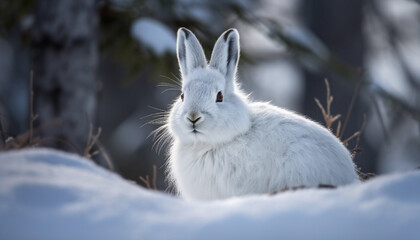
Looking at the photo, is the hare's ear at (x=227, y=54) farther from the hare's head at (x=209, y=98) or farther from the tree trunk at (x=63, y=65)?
the tree trunk at (x=63, y=65)

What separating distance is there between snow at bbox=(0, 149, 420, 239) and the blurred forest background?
1.35m

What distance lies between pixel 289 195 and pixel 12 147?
2.07 m

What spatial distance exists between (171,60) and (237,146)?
3.21 m

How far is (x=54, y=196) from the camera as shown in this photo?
7.52 ft

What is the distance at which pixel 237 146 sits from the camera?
4.09 metres

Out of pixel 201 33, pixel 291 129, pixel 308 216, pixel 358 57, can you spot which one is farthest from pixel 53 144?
pixel 358 57

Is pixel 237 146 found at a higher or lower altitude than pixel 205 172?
higher

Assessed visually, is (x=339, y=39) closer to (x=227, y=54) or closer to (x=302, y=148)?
(x=227, y=54)

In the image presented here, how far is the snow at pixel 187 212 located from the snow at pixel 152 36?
435 centimetres

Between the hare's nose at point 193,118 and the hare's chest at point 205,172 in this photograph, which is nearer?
the hare's chest at point 205,172

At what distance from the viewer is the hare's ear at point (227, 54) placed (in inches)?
182

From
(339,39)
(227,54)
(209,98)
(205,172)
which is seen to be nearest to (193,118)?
(209,98)

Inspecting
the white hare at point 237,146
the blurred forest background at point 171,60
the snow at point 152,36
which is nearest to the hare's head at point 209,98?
the white hare at point 237,146

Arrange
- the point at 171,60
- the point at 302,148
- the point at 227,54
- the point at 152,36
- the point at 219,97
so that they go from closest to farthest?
the point at 302,148, the point at 219,97, the point at 227,54, the point at 152,36, the point at 171,60
